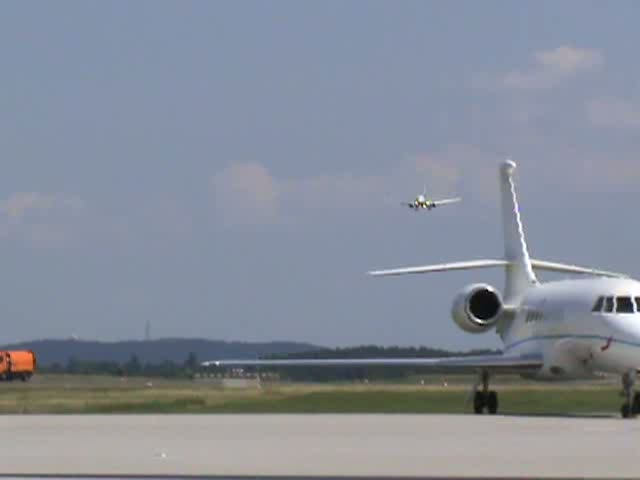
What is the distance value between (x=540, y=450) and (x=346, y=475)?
4.83 meters

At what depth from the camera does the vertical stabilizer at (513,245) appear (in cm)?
4747

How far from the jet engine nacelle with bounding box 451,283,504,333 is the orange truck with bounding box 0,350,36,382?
207 ft

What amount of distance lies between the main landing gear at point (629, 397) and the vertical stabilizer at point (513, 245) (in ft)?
28.1

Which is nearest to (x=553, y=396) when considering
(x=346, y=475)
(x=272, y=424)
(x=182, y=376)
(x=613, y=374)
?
(x=613, y=374)

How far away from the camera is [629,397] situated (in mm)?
37781

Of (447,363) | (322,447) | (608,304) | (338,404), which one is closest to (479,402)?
(447,363)

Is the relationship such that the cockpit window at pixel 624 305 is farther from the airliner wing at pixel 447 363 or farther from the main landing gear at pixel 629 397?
the airliner wing at pixel 447 363

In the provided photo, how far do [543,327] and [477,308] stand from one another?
2.38 meters

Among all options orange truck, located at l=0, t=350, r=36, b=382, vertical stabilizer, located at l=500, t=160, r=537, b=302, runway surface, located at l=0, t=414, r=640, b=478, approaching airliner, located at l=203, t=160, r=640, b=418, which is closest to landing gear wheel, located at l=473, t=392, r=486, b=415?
approaching airliner, located at l=203, t=160, r=640, b=418

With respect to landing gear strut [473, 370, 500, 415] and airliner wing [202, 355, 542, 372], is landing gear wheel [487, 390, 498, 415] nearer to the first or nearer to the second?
landing gear strut [473, 370, 500, 415]

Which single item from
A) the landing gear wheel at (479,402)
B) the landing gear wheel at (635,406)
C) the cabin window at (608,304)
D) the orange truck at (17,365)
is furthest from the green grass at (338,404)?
the orange truck at (17,365)

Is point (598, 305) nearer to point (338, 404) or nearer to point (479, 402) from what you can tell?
point (479, 402)

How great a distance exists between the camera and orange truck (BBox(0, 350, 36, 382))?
341 feet

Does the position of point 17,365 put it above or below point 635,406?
above
